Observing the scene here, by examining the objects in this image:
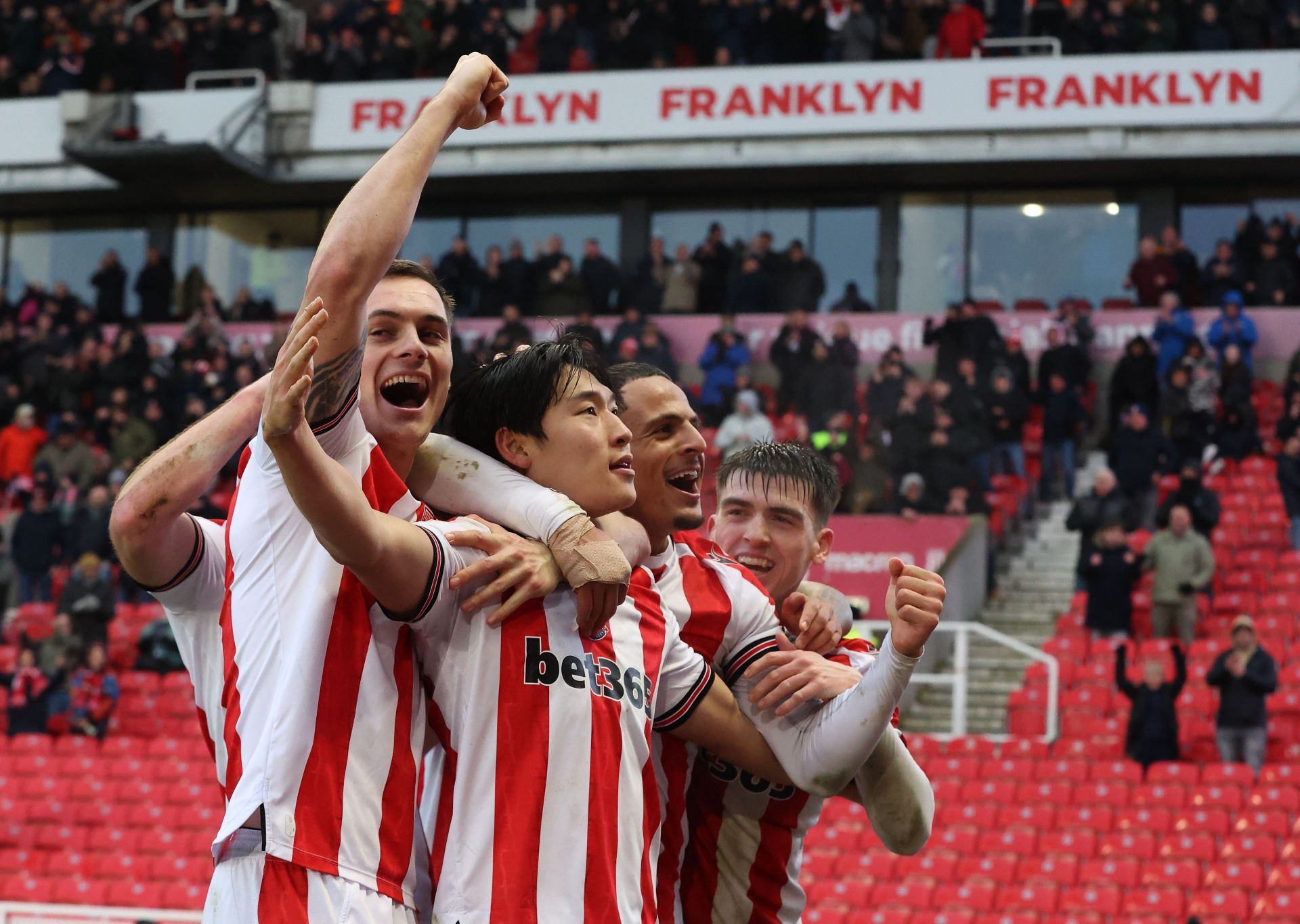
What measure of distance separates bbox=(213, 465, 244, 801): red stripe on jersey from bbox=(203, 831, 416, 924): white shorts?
152 mm

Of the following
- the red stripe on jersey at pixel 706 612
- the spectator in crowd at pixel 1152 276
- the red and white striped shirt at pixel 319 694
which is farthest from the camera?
the spectator in crowd at pixel 1152 276

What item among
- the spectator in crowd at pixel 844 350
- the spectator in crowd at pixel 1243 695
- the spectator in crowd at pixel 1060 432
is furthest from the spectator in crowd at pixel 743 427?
the spectator in crowd at pixel 1243 695

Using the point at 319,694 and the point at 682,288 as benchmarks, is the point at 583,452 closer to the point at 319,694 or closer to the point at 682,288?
the point at 319,694

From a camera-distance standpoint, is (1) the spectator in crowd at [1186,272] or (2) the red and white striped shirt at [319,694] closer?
(2) the red and white striped shirt at [319,694]

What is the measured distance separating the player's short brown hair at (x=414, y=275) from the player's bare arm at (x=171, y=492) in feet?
1.17

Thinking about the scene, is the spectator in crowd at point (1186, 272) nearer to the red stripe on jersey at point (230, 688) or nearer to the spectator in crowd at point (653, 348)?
the spectator in crowd at point (653, 348)

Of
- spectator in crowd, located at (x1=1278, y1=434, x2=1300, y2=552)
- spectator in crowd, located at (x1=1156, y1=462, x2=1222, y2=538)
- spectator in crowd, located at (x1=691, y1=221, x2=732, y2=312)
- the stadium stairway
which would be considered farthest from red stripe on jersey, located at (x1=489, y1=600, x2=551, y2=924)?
spectator in crowd, located at (x1=691, y1=221, x2=732, y2=312)

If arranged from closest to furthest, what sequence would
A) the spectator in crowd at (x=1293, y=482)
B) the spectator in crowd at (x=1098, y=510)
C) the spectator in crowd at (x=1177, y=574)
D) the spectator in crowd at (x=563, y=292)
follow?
the spectator in crowd at (x=1177, y=574), the spectator in crowd at (x=1098, y=510), the spectator in crowd at (x=1293, y=482), the spectator in crowd at (x=563, y=292)

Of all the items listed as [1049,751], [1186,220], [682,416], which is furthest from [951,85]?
[682,416]

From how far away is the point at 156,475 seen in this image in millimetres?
3086

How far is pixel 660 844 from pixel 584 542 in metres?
0.97

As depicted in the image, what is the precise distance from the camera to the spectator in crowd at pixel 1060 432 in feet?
58.3

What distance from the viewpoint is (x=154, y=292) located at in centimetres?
2397

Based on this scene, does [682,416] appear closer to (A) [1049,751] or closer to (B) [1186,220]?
(A) [1049,751]
